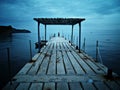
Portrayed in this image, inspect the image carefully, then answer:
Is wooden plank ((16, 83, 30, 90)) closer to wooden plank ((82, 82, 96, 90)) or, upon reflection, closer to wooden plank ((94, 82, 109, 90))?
wooden plank ((82, 82, 96, 90))

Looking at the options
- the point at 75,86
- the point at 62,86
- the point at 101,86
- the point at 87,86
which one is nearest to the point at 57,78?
the point at 62,86

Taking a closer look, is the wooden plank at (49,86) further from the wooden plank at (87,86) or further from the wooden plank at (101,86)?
the wooden plank at (101,86)

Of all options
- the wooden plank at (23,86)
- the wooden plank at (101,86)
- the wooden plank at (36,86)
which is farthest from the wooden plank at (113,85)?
the wooden plank at (23,86)

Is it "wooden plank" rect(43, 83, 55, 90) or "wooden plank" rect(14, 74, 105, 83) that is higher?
"wooden plank" rect(14, 74, 105, 83)

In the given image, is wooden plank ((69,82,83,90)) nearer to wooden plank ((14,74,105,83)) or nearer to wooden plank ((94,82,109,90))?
wooden plank ((14,74,105,83))

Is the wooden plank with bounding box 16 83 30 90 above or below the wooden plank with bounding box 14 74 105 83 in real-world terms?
below

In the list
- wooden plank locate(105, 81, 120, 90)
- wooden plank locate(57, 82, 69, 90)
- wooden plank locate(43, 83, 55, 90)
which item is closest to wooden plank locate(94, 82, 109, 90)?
wooden plank locate(105, 81, 120, 90)

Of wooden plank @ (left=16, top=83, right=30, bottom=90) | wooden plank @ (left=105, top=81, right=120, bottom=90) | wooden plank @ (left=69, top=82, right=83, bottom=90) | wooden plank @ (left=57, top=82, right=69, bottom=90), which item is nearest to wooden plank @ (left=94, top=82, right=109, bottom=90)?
wooden plank @ (left=105, top=81, right=120, bottom=90)

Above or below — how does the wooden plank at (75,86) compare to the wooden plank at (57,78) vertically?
below

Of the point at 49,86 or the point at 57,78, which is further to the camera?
the point at 57,78

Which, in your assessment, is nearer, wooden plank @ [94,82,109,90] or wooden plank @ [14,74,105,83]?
wooden plank @ [94,82,109,90]

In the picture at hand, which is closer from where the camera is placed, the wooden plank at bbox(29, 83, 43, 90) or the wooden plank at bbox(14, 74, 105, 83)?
the wooden plank at bbox(29, 83, 43, 90)

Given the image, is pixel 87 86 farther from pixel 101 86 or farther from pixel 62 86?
pixel 62 86

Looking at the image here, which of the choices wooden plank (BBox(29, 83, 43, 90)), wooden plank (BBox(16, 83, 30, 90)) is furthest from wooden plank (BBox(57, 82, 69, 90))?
wooden plank (BBox(16, 83, 30, 90))
